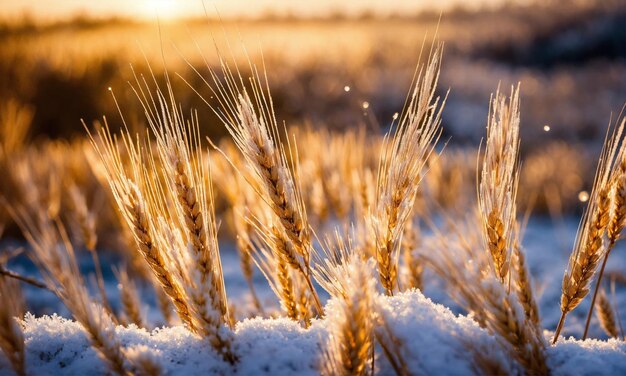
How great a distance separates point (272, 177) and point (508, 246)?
20.1 inches

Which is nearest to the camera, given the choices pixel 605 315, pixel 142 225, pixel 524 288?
pixel 142 225

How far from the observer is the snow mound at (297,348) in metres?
1.04

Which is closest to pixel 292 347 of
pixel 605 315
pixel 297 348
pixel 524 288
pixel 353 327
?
pixel 297 348

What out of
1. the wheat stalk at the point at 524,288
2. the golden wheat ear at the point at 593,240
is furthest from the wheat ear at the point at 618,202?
the wheat stalk at the point at 524,288

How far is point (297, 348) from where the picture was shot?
3.63 ft

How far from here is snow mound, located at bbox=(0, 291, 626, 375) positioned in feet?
3.40

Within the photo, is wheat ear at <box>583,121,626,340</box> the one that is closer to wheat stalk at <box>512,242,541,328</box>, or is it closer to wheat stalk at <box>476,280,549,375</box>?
wheat stalk at <box>512,242,541,328</box>

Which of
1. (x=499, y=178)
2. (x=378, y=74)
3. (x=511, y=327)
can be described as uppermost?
(x=378, y=74)

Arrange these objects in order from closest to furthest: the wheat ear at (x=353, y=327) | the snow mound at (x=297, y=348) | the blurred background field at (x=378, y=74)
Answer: the wheat ear at (x=353, y=327)
the snow mound at (x=297, y=348)
the blurred background field at (x=378, y=74)

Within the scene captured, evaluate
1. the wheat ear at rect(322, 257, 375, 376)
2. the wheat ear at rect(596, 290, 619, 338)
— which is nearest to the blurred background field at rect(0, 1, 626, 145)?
the wheat ear at rect(596, 290, 619, 338)

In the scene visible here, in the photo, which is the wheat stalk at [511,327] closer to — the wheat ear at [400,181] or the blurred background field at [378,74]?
the wheat ear at [400,181]

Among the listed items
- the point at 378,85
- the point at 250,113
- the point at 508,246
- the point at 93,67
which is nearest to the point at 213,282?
the point at 250,113

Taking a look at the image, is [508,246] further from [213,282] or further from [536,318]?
[213,282]

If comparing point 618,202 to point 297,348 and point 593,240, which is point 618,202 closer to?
point 593,240
